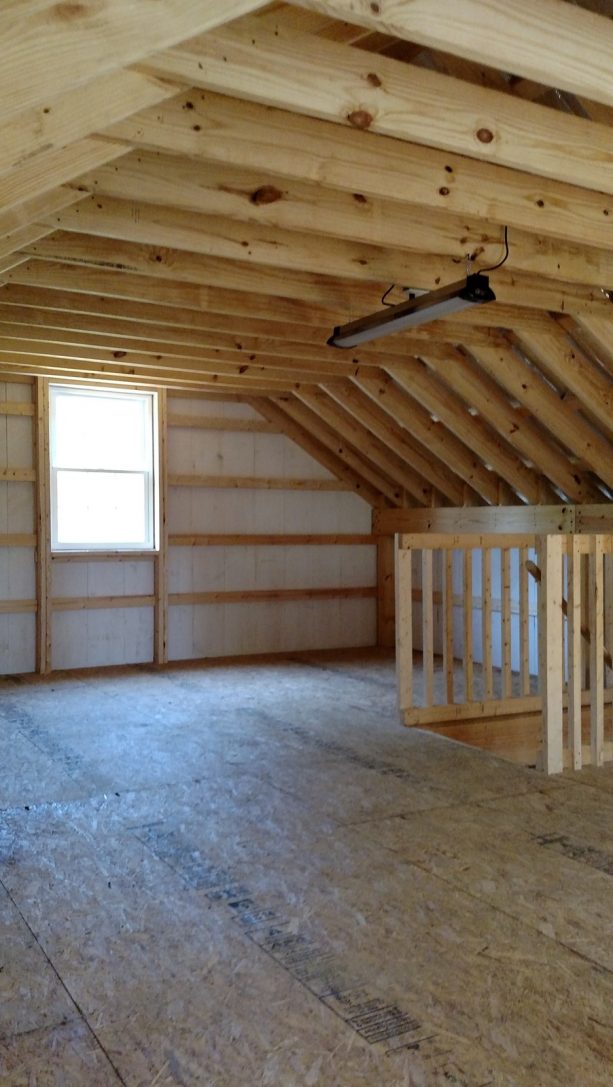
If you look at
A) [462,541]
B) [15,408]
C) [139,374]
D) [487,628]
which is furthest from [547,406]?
[15,408]

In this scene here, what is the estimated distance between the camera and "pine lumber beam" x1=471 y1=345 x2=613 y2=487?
18.1ft

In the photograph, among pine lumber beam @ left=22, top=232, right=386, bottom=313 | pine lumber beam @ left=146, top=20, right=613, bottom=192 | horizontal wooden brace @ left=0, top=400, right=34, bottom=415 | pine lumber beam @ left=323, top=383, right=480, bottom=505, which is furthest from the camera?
horizontal wooden brace @ left=0, top=400, right=34, bottom=415

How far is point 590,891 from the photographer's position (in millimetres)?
2869

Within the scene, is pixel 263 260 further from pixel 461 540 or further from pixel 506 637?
pixel 506 637

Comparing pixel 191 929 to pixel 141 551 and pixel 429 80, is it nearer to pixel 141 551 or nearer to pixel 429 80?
pixel 429 80

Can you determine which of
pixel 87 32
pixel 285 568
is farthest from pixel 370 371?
pixel 87 32

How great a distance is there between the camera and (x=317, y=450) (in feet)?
27.4

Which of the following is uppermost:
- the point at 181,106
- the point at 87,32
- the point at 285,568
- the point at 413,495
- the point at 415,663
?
the point at 181,106

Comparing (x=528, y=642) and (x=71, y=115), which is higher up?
(x=71, y=115)

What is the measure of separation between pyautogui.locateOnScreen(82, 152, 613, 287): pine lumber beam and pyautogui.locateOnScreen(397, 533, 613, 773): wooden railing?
1.33 metres

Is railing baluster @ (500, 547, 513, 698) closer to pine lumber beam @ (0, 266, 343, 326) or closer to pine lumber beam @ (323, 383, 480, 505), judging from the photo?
pine lumber beam @ (323, 383, 480, 505)

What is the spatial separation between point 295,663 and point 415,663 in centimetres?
114

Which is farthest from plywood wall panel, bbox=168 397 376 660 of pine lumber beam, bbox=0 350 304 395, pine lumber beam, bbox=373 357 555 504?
pine lumber beam, bbox=373 357 555 504

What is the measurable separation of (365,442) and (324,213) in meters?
4.14
